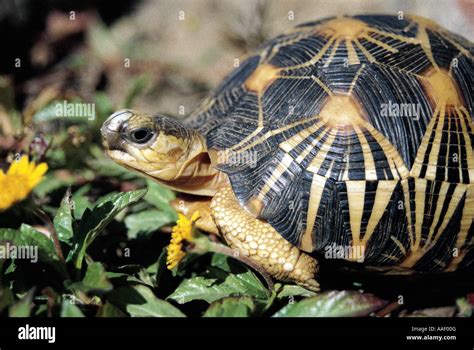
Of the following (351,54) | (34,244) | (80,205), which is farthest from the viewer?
(80,205)

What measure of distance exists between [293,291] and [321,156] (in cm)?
68

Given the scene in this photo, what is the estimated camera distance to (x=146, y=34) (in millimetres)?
5621

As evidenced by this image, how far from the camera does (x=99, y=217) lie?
8.09ft

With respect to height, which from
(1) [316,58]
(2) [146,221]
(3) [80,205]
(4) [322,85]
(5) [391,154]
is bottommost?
(2) [146,221]

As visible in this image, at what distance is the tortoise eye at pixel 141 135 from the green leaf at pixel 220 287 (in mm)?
717

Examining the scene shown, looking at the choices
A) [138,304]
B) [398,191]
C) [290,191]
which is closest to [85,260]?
[138,304]

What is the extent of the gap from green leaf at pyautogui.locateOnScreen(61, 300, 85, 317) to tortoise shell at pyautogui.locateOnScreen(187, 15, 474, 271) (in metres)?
0.87

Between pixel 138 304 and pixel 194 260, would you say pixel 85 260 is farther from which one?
pixel 194 260

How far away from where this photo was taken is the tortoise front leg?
2.46m

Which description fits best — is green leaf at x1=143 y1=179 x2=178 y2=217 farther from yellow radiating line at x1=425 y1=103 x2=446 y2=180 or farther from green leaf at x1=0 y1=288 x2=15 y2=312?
yellow radiating line at x1=425 y1=103 x2=446 y2=180

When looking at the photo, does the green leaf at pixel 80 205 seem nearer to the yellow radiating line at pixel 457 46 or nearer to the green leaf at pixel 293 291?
the green leaf at pixel 293 291

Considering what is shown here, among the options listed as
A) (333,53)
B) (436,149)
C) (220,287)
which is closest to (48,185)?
(220,287)

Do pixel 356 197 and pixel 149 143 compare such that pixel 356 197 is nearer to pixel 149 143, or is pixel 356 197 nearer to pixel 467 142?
pixel 467 142

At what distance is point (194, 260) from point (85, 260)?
569mm
